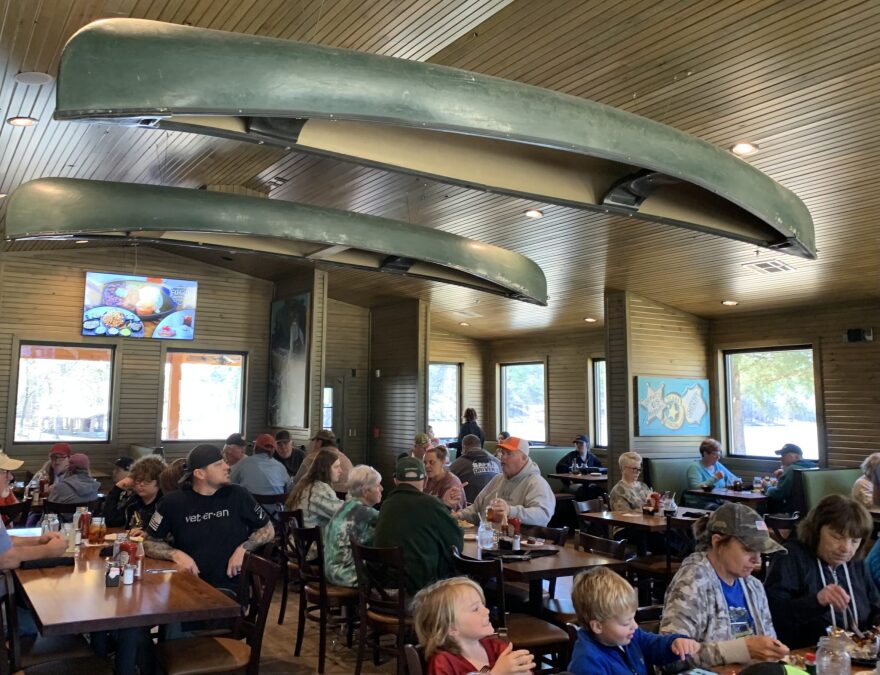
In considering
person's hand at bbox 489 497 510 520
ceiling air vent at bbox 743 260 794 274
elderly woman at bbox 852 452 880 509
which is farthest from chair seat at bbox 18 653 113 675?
ceiling air vent at bbox 743 260 794 274

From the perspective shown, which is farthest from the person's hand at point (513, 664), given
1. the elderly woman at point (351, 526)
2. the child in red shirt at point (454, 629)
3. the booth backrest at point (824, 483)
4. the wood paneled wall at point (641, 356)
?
the wood paneled wall at point (641, 356)

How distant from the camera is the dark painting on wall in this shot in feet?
36.4

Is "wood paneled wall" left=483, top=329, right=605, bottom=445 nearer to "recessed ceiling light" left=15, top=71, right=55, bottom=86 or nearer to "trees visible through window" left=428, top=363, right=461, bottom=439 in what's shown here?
"trees visible through window" left=428, top=363, right=461, bottom=439

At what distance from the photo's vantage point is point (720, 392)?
37.2ft

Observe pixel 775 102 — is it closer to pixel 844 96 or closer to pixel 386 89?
pixel 844 96

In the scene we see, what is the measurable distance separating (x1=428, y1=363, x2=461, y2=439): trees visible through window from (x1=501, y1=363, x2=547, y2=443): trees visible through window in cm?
99

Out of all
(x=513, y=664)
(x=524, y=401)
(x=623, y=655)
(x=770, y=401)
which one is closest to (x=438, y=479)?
(x=623, y=655)

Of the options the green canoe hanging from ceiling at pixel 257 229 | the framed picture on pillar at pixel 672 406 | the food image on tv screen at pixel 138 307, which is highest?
the food image on tv screen at pixel 138 307

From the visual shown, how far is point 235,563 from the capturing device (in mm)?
4055

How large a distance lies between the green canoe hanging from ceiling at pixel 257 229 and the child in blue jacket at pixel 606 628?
1420 mm

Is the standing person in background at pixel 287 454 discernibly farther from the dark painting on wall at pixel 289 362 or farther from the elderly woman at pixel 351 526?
the elderly woman at pixel 351 526

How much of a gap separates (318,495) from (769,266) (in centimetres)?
599

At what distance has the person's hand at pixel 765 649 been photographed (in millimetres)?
2529

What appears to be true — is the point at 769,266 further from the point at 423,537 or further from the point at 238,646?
the point at 238,646
